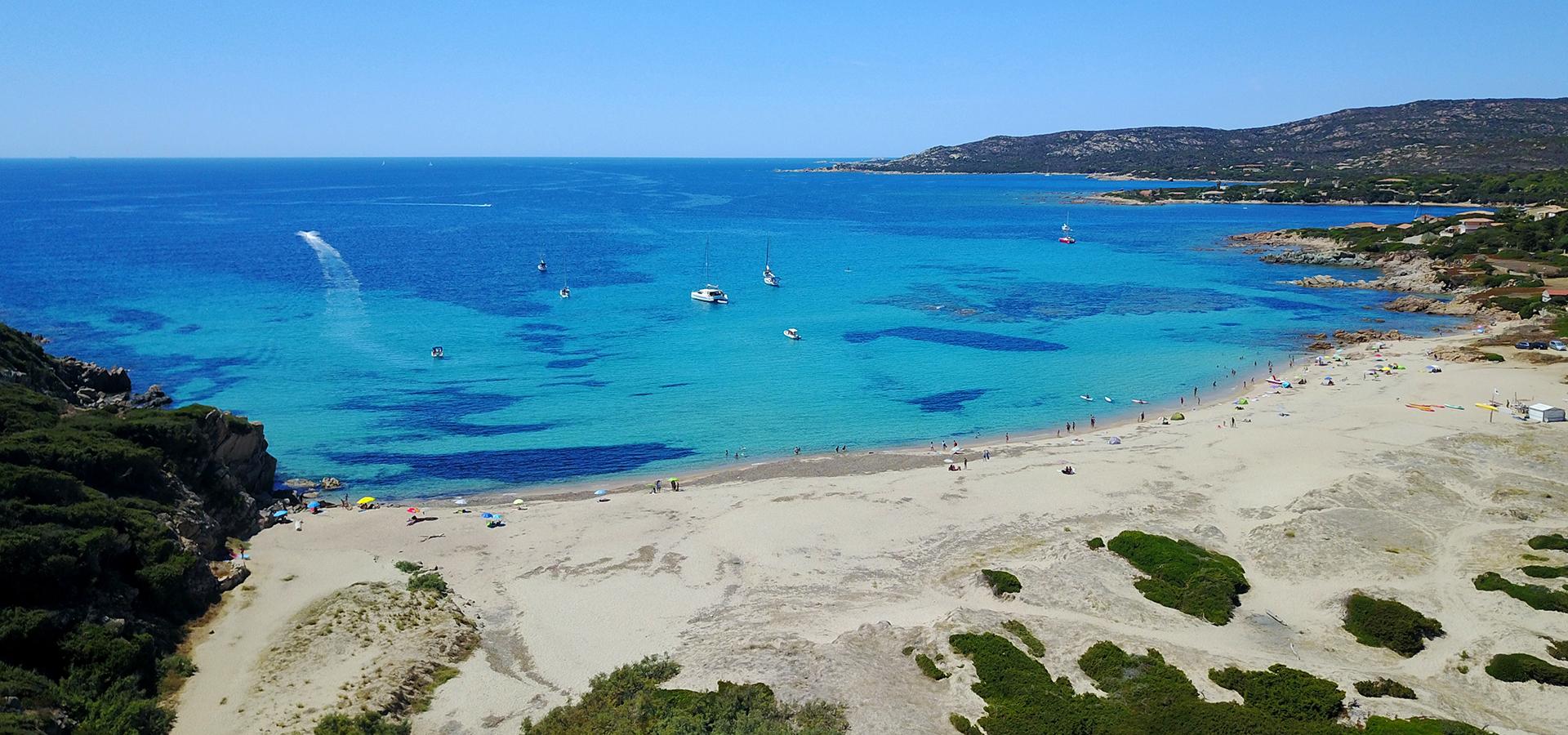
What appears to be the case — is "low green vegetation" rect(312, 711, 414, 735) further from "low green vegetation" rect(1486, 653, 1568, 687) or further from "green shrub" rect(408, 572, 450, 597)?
"low green vegetation" rect(1486, 653, 1568, 687)

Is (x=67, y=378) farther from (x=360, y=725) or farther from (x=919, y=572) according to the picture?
(x=919, y=572)

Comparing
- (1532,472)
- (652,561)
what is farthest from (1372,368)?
(652,561)

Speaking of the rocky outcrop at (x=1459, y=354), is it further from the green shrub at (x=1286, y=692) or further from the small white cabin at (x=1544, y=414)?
the green shrub at (x=1286, y=692)

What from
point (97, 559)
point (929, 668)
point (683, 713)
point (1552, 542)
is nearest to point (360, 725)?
point (683, 713)

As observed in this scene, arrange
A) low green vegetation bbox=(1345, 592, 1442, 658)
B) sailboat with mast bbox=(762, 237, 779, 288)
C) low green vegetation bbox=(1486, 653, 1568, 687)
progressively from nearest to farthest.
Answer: low green vegetation bbox=(1486, 653, 1568, 687) < low green vegetation bbox=(1345, 592, 1442, 658) < sailboat with mast bbox=(762, 237, 779, 288)

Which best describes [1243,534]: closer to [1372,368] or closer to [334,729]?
[334,729]

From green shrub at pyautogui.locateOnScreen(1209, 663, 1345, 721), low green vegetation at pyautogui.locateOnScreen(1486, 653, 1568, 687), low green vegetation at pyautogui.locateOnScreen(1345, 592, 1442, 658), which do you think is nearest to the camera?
green shrub at pyautogui.locateOnScreen(1209, 663, 1345, 721)

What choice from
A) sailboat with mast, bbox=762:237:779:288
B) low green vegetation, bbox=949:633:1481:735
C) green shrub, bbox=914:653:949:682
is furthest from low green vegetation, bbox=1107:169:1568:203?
green shrub, bbox=914:653:949:682
